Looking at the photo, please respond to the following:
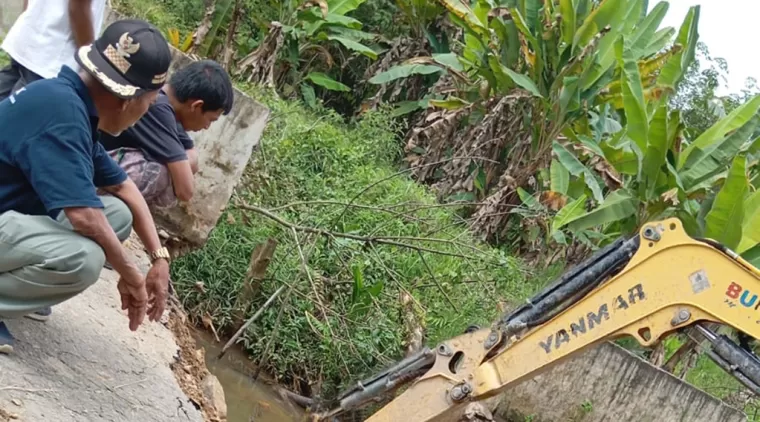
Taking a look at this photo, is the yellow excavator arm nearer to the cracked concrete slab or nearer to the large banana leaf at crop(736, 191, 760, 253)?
the cracked concrete slab

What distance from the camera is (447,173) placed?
10367 millimetres

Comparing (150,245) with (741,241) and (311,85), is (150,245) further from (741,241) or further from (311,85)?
(311,85)

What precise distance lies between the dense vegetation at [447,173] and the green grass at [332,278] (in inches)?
0.6

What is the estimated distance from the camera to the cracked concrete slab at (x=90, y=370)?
2834 mm

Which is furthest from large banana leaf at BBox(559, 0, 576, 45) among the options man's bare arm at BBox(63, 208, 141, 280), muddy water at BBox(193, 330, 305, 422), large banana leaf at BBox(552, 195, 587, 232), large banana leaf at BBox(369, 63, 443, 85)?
man's bare arm at BBox(63, 208, 141, 280)

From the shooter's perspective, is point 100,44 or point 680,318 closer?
point 100,44

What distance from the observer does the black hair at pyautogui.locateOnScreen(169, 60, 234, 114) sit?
407cm

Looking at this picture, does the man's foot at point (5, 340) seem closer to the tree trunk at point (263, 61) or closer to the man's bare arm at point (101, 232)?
the man's bare arm at point (101, 232)

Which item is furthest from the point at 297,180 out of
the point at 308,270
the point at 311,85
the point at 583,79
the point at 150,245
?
the point at 311,85

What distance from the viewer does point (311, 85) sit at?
42.3 ft

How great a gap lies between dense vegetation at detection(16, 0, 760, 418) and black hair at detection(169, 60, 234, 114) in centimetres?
204

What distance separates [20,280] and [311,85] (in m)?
10.3

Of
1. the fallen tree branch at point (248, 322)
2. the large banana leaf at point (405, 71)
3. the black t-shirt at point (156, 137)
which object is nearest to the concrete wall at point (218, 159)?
the fallen tree branch at point (248, 322)

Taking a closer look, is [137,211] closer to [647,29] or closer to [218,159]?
[218,159]
